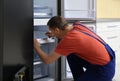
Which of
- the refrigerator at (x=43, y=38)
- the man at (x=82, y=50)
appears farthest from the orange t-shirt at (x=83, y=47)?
the refrigerator at (x=43, y=38)

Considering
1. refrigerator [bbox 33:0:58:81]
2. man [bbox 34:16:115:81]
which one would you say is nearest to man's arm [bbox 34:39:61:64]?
man [bbox 34:16:115:81]

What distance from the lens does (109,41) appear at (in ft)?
8.80

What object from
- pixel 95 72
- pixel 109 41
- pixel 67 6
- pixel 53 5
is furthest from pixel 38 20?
pixel 109 41

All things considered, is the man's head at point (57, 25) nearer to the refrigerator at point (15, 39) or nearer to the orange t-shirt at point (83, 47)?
the orange t-shirt at point (83, 47)

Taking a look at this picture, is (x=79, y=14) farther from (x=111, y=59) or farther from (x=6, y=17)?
(x=6, y=17)

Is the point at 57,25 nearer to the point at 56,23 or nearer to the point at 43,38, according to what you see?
the point at 56,23

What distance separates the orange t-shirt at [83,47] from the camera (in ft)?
5.71

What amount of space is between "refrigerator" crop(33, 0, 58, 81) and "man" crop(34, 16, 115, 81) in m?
0.11

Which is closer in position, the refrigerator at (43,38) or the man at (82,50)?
the man at (82,50)

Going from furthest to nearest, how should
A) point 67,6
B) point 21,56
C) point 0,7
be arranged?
point 67,6 < point 21,56 < point 0,7

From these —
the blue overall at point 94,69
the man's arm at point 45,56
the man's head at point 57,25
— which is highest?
the man's head at point 57,25

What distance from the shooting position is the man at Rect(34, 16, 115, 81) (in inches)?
68.7

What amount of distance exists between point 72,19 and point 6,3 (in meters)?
0.98

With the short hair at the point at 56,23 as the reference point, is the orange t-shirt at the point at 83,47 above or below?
below
